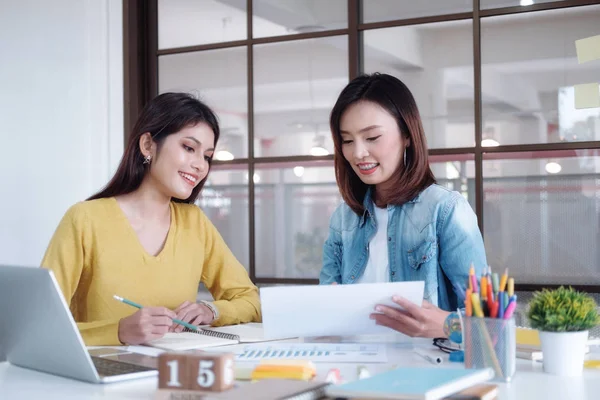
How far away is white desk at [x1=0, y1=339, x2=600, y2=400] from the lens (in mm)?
1145

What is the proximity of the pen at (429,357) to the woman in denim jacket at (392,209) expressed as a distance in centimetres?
42

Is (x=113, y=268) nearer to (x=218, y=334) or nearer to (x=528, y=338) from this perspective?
(x=218, y=334)

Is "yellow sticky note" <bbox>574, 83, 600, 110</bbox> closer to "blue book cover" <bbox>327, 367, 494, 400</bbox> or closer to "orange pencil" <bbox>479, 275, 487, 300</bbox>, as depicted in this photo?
"orange pencil" <bbox>479, 275, 487, 300</bbox>

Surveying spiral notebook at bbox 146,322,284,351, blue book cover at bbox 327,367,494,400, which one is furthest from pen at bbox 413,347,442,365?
spiral notebook at bbox 146,322,284,351

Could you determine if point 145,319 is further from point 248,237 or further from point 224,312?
point 248,237

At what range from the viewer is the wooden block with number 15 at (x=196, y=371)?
1.00 meters

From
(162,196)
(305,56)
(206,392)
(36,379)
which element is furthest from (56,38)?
(206,392)

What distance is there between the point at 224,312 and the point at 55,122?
145 cm

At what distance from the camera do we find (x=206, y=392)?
3.28 ft

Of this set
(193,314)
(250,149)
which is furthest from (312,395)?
(250,149)

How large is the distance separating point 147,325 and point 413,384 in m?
0.75

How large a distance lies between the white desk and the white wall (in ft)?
5.40

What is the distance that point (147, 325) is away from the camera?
159 centimetres

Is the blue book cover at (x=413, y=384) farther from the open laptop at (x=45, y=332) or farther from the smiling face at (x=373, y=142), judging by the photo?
the smiling face at (x=373, y=142)
